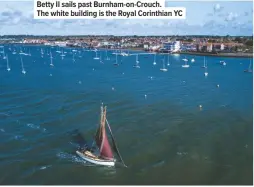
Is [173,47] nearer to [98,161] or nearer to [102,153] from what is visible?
[102,153]

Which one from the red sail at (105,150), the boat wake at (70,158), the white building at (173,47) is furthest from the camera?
the white building at (173,47)

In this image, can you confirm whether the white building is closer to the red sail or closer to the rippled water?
the rippled water

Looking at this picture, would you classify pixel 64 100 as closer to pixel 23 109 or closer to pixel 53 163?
pixel 23 109

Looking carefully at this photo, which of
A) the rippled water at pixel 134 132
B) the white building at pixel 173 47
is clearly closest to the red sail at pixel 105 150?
the rippled water at pixel 134 132

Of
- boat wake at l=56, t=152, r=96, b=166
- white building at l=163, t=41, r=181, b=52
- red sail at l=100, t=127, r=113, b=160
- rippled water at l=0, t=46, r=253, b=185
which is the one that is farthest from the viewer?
white building at l=163, t=41, r=181, b=52

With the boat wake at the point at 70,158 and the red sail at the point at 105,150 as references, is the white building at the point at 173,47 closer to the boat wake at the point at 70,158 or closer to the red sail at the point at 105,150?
the boat wake at the point at 70,158

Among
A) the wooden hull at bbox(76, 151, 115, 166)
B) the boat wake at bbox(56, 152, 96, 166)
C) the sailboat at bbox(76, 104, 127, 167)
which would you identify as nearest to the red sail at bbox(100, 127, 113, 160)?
the sailboat at bbox(76, 104, 127, 167)

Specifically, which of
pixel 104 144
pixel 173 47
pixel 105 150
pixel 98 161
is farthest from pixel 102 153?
pixel 173 47

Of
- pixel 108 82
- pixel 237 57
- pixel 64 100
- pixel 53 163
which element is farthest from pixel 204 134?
pixel 237 57
